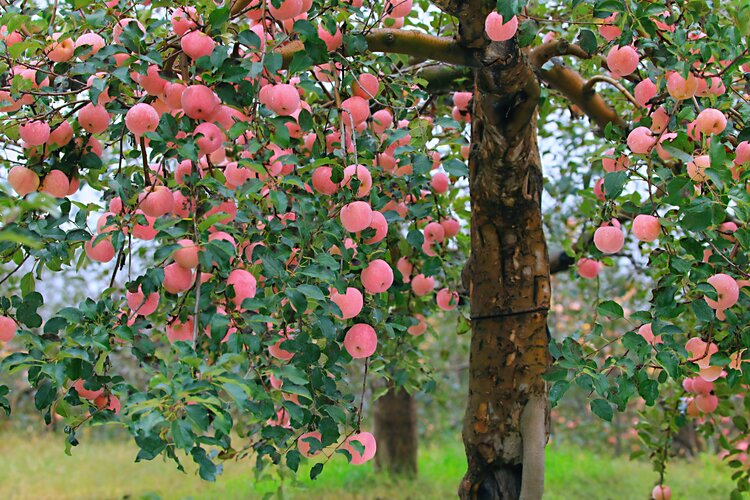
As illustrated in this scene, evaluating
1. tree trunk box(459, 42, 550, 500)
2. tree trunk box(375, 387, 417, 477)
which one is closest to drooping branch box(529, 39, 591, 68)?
tree trunk box(459, 42, 550, 500)

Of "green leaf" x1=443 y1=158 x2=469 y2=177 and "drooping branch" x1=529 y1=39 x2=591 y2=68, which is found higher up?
"drooping branch" x1=529 y1=39 x2=591 y2=68

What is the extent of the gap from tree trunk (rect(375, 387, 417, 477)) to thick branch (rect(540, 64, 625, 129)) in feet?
8.15

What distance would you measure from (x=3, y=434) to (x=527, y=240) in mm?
6528

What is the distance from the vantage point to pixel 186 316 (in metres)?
1.30

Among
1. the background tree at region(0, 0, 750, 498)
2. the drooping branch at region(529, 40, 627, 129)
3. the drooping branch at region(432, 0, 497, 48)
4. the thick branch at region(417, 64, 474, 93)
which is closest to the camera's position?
the background tree at region(0, 0, 750, 498)

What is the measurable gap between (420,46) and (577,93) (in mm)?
704

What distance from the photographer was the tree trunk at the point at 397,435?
422 centimetres

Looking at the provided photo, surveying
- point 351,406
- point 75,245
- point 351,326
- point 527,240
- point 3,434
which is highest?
point 527,240

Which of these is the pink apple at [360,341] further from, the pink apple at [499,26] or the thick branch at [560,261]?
the thick branch at [560,261]

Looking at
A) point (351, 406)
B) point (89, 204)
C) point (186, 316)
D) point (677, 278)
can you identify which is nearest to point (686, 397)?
point (677, 278)

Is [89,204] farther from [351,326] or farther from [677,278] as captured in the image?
[677,278]

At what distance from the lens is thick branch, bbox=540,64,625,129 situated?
6.72ft

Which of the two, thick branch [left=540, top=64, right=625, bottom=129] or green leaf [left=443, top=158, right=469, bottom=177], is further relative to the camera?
thick branch [left=540, top=64, right=625, bottom=129]

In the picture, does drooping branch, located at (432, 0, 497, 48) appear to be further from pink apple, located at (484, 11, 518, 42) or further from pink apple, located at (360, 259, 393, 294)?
pink apple, located at (360, 259, 393, 294)
